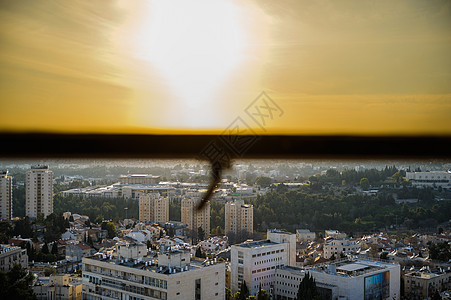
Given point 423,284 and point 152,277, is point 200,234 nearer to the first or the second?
point 423,284

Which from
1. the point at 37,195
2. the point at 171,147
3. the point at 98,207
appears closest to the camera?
the point at 171,147

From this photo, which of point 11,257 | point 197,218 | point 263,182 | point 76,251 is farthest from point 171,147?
point 263,182

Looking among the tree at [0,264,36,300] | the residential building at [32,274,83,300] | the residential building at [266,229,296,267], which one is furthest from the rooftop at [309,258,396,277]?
the tree at [0,264,36,300]

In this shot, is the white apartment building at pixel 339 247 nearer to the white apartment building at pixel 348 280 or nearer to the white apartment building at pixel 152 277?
the white apartment building at pixel 348 280

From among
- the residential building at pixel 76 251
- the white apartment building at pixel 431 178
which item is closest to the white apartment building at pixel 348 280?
the residential building at pixel 76 251

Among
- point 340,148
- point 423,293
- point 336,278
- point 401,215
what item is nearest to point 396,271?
point 423,293

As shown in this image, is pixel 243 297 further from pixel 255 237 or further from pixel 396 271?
pixel 255 237
